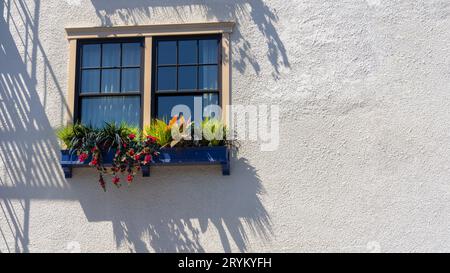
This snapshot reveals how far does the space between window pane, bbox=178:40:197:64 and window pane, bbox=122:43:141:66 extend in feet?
1.89

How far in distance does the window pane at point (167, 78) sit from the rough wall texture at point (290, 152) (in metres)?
0.69

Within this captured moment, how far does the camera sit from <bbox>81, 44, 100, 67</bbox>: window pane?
804cm

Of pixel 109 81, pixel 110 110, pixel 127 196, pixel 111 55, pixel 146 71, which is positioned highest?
pixel 111 55

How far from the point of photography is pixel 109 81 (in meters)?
7.97

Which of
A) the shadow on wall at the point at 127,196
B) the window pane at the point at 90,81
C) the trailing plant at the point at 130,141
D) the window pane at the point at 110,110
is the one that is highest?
the window pane at the point at 90,81

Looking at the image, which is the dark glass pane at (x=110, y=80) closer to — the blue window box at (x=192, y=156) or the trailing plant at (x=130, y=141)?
the trailing plant at (x=130, y=141)

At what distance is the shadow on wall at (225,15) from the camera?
779cm

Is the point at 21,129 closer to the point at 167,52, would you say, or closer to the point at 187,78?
the point at 167,52

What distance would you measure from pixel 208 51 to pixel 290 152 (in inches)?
70.7

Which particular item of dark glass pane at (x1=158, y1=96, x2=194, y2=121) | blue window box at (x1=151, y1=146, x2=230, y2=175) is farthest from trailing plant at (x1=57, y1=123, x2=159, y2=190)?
dark glass pane at (x1=158, y1=96, x2=194, y2=121)

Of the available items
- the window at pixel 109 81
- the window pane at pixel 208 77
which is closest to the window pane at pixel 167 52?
the window at pixel 109 81

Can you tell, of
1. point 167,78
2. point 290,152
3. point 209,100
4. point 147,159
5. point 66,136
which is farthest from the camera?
point 167,78

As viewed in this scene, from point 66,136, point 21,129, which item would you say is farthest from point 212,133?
point 21,129

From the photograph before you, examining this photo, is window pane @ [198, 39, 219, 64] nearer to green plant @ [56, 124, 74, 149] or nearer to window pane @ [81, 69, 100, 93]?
window pane @ [81, 69, 100, 93]
